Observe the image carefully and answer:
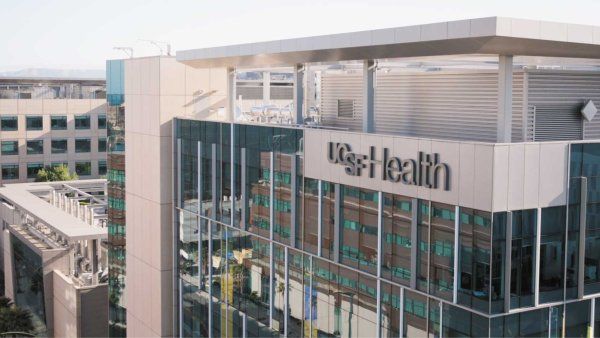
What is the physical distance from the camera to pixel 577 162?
20781 millimetres

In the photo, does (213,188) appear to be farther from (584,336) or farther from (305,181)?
(584,336)

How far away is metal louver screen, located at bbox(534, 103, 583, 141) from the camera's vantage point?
23328mm

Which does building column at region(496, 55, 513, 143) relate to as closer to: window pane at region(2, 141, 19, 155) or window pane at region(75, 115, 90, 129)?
window pane at region(75, 115, 90, 129)

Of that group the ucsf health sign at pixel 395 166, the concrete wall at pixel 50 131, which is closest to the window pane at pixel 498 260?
the ucsf health sign at pixel 395 166

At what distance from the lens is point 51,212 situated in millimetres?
53312

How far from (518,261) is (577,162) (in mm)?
2922

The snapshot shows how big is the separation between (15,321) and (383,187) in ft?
117

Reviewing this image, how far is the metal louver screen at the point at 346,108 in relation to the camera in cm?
2925

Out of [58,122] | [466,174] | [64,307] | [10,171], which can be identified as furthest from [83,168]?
[466,174]

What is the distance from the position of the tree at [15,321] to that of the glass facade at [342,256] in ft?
67.8

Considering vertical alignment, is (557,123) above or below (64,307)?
above

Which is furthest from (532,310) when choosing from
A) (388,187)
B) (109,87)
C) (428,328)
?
(109,87)

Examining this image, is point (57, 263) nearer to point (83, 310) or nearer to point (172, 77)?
point (83, 310)

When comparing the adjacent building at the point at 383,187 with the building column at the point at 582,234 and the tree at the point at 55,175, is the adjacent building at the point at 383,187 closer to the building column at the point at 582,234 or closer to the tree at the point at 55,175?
the building column at the point at 582,234
